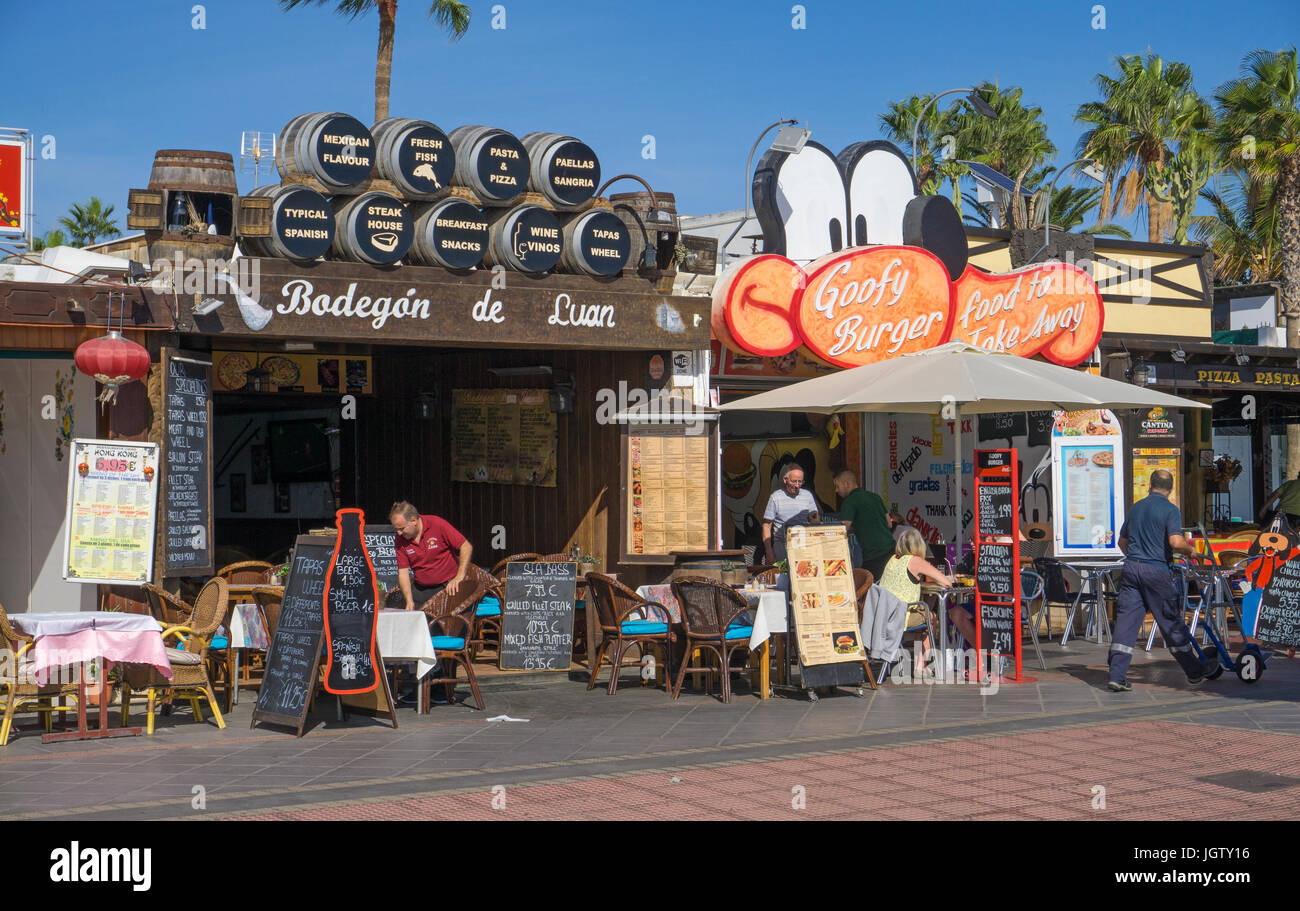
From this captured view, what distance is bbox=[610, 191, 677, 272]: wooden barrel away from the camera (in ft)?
40.1

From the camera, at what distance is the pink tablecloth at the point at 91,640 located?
8359mm

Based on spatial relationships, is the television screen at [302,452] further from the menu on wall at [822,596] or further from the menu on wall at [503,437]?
the menu on wall at [822,596]

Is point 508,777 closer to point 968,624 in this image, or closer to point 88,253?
point 968,624

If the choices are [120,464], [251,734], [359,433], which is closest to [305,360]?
[359,433]

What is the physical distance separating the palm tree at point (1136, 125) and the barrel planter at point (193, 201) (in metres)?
20.4

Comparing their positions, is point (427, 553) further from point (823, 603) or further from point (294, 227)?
point (823, 603)

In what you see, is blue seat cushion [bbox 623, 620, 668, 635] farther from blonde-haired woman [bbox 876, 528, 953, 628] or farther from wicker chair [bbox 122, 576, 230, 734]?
wicker chair [bbox 122, 576, 230, 734]

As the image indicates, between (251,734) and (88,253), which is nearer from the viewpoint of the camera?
(251,734)

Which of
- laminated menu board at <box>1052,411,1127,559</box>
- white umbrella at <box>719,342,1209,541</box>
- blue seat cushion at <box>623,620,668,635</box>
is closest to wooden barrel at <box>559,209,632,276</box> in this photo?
white umbrella at <box>719,342,1209,541</box>

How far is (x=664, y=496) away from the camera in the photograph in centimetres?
1238

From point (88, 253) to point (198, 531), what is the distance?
236 centimetres

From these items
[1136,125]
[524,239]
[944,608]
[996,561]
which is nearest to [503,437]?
[524,239]

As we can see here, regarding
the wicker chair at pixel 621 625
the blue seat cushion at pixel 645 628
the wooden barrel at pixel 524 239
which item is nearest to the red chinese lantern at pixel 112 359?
the wooden barrel at pixel 524 239

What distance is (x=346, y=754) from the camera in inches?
314
